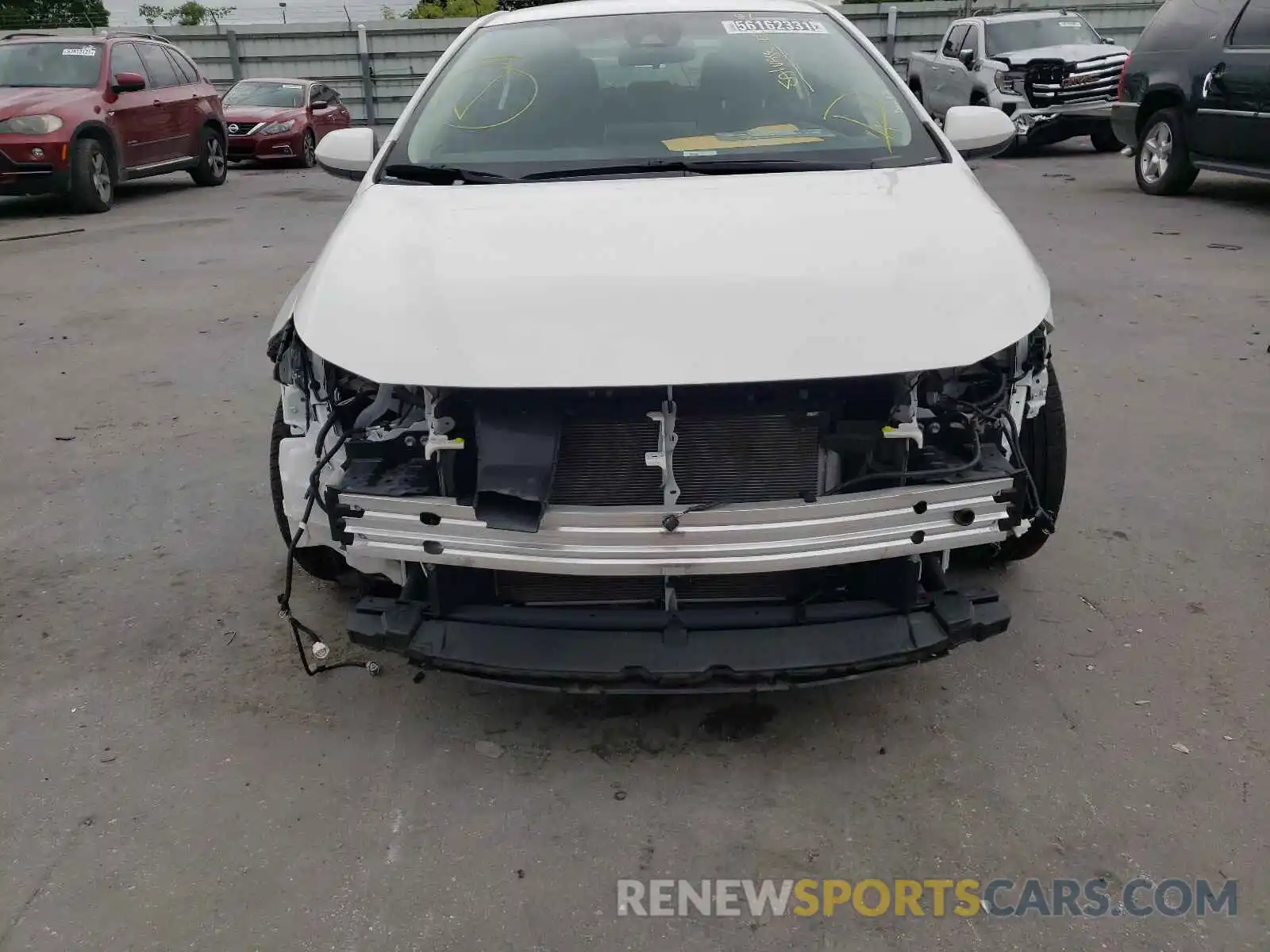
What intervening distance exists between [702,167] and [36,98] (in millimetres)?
9664

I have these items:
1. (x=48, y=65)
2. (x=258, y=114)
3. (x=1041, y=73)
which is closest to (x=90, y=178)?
(x=48, y=65)

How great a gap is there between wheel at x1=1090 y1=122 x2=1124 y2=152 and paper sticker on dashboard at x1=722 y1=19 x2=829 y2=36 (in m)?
11.6

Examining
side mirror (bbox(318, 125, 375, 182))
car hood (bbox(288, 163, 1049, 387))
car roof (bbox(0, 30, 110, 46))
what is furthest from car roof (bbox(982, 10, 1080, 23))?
car hood (bbox(288, 163, 1049, 387))

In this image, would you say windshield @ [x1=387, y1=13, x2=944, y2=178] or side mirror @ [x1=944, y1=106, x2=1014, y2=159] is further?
side mirror @ [x1=944, y1=106, x2=1014, y2=159]

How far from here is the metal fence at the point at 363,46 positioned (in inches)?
853

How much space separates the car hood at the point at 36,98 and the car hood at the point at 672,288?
9043 millimetres

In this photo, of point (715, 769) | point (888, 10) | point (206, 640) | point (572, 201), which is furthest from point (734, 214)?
point (888, 10)

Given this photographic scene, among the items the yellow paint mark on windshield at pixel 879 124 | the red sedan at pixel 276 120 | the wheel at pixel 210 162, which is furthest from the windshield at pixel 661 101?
the red sedan at pixel 276 120

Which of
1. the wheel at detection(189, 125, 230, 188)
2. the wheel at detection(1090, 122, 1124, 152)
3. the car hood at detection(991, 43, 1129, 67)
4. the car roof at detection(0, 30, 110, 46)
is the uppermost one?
the car roof at detection(0, 30, 110, 46)

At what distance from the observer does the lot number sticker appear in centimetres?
368

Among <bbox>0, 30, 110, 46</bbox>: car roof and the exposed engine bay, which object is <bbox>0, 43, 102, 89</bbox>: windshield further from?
the exposed engine bay

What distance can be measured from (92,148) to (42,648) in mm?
9143

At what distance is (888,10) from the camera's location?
21594 millimetres

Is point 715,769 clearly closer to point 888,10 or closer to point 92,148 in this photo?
point 92,148
